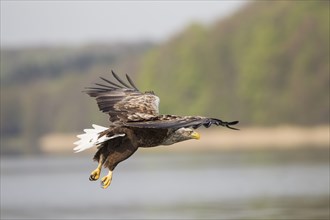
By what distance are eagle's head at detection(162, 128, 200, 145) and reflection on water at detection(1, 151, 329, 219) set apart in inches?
289

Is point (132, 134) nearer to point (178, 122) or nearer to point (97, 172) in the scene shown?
point (97, 172)

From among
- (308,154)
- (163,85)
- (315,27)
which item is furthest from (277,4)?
(308,154)

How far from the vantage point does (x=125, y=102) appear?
14836 millimetres

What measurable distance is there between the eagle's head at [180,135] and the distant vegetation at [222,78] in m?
55.5

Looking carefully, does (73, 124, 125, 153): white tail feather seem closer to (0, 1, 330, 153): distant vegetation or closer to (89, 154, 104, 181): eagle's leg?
(89, 154, 104, 181): eagle's leg

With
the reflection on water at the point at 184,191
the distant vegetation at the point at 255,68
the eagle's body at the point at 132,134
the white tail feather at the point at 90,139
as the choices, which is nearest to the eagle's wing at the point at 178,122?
the eagle's body at the point at 132,134

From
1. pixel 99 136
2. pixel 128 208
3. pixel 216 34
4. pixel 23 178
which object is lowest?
pixel 99 136

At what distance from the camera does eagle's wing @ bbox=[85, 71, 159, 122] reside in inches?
548

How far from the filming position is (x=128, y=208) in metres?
25.9

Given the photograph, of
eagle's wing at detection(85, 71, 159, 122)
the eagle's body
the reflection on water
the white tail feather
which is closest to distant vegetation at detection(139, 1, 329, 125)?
the reflection on water

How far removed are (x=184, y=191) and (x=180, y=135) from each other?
17137 millimetres

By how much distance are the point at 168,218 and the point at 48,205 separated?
5452 millimetres

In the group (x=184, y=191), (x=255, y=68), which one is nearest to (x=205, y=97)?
(x=255, y=68)

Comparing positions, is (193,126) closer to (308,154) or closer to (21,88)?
(308,154)
